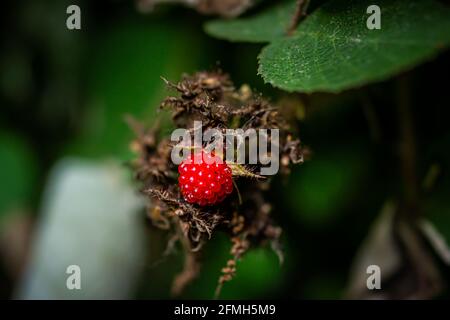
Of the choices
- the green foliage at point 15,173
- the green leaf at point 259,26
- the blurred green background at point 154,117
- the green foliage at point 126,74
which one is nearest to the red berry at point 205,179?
the green leaf at point 259,26

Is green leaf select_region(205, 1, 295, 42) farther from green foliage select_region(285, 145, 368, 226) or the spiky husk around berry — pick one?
green foliage select_region(285, 145, 368, 226)

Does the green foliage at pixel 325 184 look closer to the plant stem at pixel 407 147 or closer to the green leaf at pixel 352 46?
the plant stem at pixel 407 147

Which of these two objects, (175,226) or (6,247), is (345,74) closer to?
(175,226)

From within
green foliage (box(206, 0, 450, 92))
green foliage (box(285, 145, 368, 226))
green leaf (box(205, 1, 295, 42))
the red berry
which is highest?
green leaf (box(205, 1, 295, 42))

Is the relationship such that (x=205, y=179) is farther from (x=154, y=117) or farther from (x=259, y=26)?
(x=154, y=117)

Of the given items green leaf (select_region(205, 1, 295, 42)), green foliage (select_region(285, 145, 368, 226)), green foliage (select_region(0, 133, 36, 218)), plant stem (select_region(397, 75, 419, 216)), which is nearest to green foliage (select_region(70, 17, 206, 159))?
green foliage (select_region(0, 133, 36, 218))

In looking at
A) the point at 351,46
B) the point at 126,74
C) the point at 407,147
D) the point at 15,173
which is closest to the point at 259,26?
the point at 351,46
